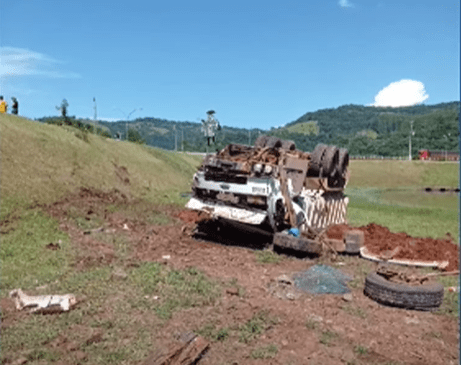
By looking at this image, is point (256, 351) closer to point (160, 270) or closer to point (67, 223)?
point (160, 270)

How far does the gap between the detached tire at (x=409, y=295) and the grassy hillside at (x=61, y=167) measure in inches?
438

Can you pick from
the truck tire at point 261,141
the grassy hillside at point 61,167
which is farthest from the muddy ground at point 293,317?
the grassy hillside at point 61,167

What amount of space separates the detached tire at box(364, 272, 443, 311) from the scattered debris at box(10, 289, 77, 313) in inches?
208

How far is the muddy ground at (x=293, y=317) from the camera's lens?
5652 millimetres

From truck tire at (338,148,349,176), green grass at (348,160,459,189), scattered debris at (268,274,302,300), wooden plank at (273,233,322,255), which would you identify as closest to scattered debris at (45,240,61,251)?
scattered debris at (268,274,302,300)

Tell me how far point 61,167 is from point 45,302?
13605 millimetres

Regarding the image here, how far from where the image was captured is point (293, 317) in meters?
6.85

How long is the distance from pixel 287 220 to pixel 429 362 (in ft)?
21.5

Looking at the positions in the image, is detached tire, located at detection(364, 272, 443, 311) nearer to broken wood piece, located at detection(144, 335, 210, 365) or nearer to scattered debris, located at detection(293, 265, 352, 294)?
scattered debris, located at detection(293, 265, 352, 294)

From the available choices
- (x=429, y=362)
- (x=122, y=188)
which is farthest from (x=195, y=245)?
(x=122, y=188)

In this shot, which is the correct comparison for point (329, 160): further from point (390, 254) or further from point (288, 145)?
point (390, 254)

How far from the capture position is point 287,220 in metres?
11.9

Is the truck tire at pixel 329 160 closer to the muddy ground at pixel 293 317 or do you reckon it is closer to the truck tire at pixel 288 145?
the truck tire at pixel 288 145

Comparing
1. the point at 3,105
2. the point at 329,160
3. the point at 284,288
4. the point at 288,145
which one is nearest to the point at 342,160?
the point at 329,160
